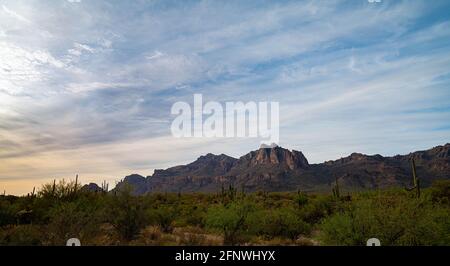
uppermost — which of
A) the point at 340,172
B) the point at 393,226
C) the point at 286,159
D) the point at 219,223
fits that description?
the point at 286,159

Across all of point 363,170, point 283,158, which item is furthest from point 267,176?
point 363,170

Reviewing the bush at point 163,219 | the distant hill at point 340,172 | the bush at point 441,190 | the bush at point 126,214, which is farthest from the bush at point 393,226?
the distant hill at point 340,172

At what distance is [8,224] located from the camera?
18.8 metres

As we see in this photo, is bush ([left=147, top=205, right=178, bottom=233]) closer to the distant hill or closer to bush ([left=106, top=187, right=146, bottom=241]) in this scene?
bush ([left=106, top=187, right=146, bottom=241])

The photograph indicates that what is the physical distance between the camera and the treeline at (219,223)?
10.2 metres

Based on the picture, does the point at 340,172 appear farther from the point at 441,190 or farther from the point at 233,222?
the point at 233,222

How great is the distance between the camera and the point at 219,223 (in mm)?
17453

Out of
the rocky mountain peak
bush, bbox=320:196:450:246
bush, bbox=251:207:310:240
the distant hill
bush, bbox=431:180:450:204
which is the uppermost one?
the rocky mountain peak

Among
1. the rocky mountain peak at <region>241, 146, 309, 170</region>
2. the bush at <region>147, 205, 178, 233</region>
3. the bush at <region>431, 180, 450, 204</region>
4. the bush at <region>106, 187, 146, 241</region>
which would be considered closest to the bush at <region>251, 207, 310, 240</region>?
the bush at <region>147, 205, 178, 233</region>

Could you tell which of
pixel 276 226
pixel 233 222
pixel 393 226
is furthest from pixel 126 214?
pixel 393 226

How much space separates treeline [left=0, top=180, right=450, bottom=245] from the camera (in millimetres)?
10250

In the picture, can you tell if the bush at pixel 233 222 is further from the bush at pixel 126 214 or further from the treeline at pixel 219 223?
the bush at pixel 126 214
